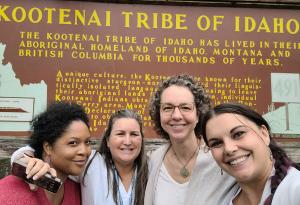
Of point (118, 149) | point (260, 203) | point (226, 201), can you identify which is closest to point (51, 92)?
point (118, 149)

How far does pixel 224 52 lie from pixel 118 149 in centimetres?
191

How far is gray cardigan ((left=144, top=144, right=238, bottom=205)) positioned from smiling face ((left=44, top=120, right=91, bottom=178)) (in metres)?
0.52

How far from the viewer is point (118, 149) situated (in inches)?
104

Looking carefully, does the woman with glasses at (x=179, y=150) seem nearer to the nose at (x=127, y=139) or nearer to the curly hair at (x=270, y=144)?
the nose at (x=127, y=139)

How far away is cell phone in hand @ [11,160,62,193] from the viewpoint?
72.6 inches

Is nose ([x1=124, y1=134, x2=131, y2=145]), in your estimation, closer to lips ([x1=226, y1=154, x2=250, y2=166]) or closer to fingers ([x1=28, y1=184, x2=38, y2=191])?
fingers ([x1=28, y1=184, x2=38, y2=191])

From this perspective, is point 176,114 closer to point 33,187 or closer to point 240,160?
point 240,160

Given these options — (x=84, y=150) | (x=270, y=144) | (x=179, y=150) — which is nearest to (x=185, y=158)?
(x=179, y=150)

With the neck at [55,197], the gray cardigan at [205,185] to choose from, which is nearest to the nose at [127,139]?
the gray cardigan at [205,185]

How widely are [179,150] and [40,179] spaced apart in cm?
113

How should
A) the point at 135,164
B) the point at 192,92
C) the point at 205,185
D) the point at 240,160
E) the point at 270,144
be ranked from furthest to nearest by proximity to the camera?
the point at 135,164 → the point at 192,92 → the point at 205,185 → the point at 270,144 → the point at 240,160

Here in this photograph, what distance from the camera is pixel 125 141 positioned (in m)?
2.66

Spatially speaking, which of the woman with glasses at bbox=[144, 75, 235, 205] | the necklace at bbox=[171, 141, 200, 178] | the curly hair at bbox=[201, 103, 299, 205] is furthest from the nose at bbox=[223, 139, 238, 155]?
the necklace at bbox=[171, 141, 200, 178]

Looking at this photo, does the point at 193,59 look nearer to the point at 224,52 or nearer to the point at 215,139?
the point at 224,52
